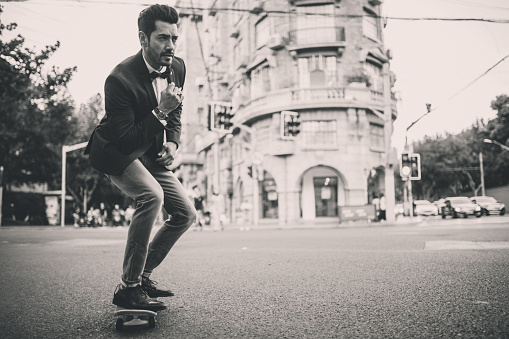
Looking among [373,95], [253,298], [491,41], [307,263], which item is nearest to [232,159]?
[373,95]

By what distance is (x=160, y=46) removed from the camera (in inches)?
118

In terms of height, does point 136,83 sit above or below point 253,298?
above

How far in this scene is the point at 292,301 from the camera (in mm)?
3496

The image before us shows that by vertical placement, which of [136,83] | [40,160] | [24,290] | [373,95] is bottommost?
[24,290]

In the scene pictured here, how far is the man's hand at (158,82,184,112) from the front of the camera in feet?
9.60

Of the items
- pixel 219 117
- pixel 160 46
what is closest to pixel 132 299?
pixel 160 46

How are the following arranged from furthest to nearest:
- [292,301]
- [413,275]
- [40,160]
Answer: [40,160], [413,275], [292,301]

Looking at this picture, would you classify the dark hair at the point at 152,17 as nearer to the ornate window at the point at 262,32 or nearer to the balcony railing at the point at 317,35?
the balcony railing at the point at 317,35

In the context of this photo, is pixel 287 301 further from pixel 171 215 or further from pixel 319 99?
pixel 319 99

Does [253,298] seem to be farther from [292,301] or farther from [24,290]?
[24,290]

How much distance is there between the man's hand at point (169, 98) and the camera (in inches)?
115

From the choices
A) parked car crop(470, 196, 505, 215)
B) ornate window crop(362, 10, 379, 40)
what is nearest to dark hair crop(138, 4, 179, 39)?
ornate window crop(362, 10, 379, 40)

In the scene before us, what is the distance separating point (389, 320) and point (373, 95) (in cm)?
2942

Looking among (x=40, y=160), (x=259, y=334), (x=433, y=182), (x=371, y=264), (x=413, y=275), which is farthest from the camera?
(x=433, y=182)
